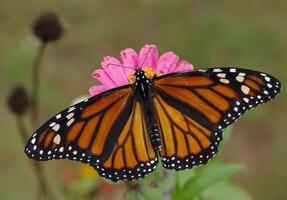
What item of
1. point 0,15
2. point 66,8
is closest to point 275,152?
point 66,8

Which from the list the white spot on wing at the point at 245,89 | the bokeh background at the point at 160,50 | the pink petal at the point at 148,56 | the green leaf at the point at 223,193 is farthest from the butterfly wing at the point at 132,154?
the bokeh background at the point at 160,50

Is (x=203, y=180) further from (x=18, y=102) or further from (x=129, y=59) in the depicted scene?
(x=18, y=102)

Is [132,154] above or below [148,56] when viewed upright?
below

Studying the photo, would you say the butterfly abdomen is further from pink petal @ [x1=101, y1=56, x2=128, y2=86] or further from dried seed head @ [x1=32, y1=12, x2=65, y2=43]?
dried seed head @ [x1=32, y1=12, x2=65, y2=43]

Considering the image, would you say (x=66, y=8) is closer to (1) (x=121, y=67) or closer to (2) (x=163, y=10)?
(2) (x=163, y=10)

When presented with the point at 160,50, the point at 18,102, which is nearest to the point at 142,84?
the point at 18,102

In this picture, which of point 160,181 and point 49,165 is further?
point 49,165

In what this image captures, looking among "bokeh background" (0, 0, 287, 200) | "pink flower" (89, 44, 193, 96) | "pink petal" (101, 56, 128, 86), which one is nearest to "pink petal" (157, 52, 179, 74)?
"pink flower" (89, 44, 193, 96)
